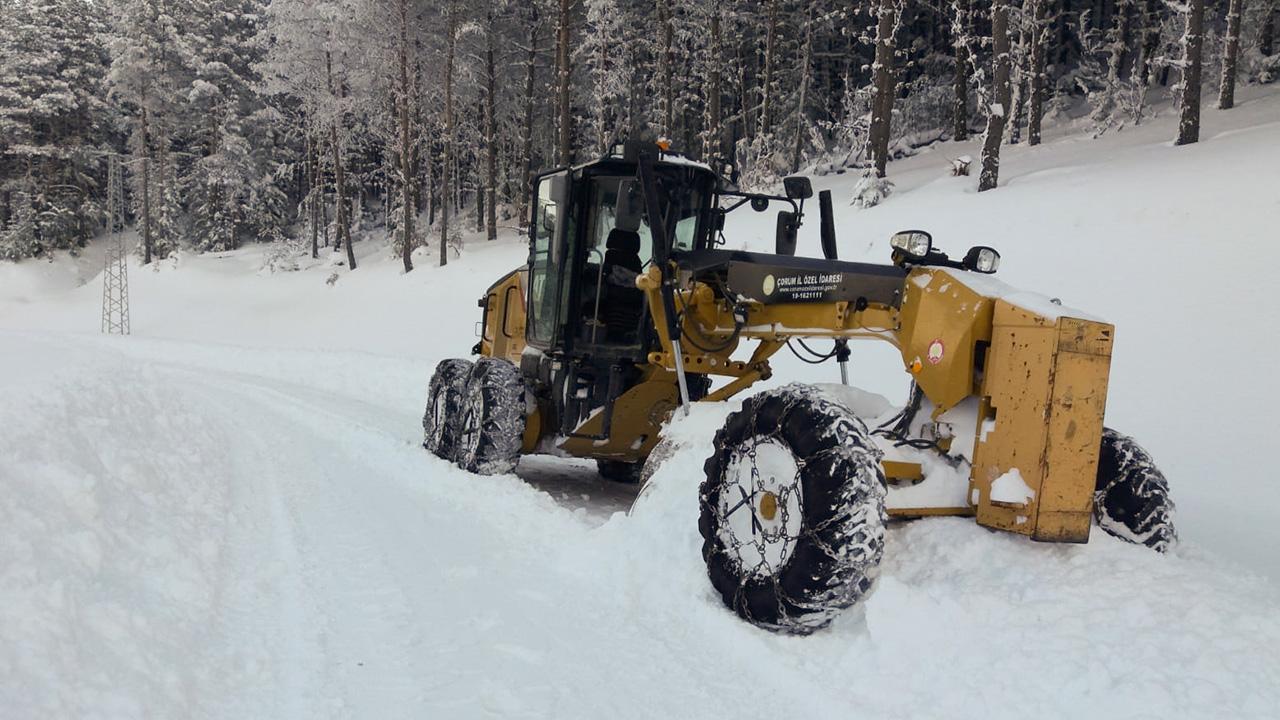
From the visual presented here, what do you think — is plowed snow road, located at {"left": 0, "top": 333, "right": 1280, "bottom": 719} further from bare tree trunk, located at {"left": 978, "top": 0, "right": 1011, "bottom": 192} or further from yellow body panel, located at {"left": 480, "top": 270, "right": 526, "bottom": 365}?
bare tree trunk, located at {"left": 978, "top": 0, "right": 1011, "bottom": 192}

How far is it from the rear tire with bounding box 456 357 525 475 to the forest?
1124 cm

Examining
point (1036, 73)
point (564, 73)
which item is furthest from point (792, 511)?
point (1036, 73)

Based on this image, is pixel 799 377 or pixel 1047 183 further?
pixel 1047 183

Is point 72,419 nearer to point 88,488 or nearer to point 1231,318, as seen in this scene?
point 88,488

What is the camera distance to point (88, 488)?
4.57m

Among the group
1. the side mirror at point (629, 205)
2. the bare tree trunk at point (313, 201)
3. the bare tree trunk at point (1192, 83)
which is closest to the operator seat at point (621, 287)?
the side mirror at point (629, 205)

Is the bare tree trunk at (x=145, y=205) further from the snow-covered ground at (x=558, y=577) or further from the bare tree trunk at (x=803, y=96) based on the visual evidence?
the snow-covered ground at (x=558, y=577)

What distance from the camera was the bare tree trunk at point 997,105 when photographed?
15.4m

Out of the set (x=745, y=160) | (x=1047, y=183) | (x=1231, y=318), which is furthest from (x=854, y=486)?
(x=745, y=160)

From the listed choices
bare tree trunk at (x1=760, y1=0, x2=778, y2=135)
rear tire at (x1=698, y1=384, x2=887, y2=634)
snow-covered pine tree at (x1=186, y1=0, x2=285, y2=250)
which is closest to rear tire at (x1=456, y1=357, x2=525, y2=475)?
rear tire at (x1=698, y1=384, x2=887, y2=634)

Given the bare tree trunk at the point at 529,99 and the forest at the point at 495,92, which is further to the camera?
the bare tree trunk at the point at 529,99

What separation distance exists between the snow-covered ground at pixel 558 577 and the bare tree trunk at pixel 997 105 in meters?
5.28

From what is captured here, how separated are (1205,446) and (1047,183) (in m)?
7.83

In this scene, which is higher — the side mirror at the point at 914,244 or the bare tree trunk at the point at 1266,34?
the bare tree trunk at the point at 1266,34
